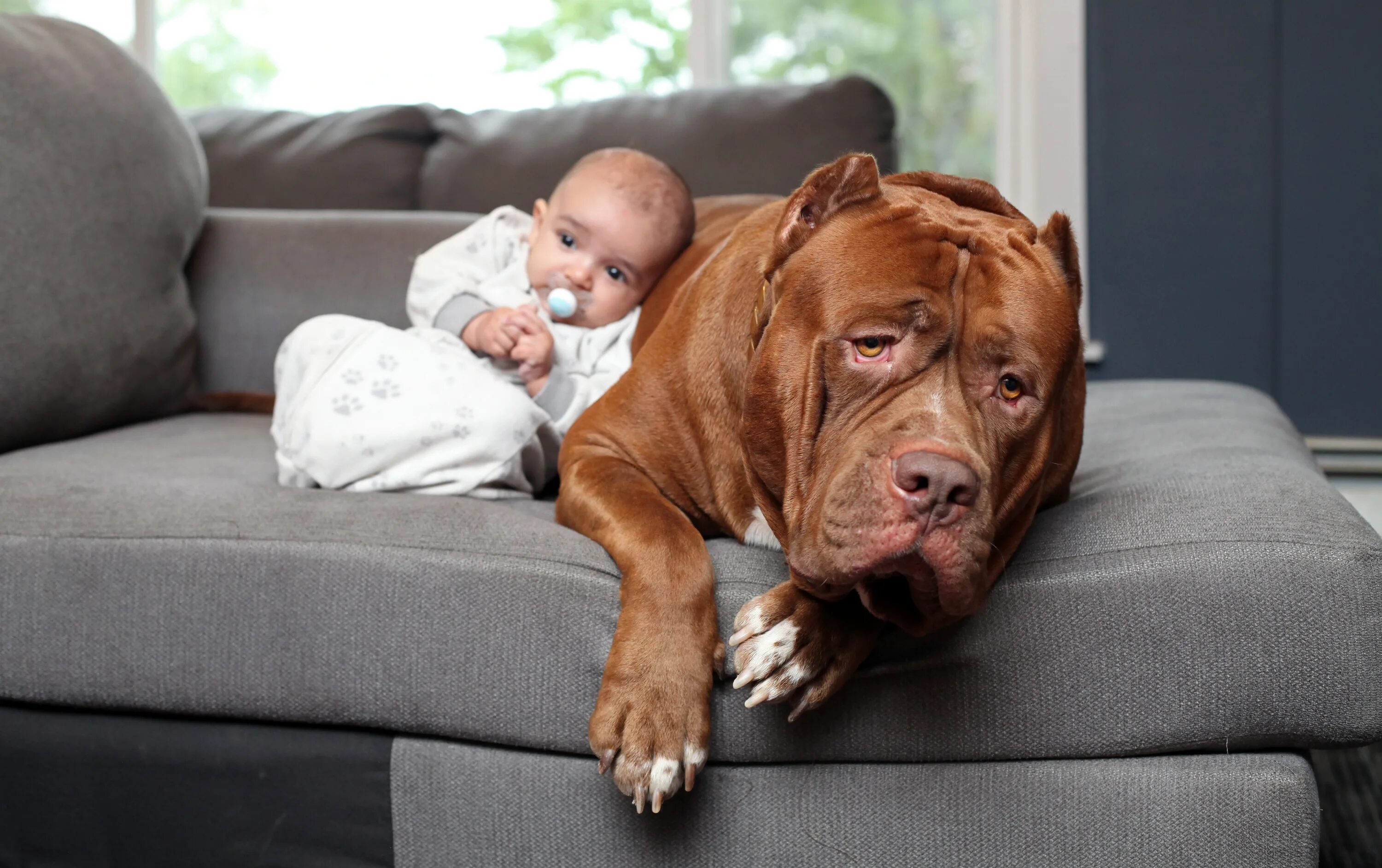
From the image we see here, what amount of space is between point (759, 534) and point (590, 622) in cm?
25

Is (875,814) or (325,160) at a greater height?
(325,160)

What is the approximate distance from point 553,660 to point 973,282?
0.60 metres

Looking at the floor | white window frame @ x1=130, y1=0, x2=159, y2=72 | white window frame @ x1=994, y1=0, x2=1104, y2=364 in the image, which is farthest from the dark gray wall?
white window frame @ x1=130, y1=0, x2=159, y2=72

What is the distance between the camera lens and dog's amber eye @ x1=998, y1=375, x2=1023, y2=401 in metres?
1.18

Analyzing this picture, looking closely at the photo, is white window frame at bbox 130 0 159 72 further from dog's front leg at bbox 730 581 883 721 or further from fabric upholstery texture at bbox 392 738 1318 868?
dog's front leg at bbox 730 581 883 721

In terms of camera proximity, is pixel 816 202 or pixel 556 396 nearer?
pixel 816 202

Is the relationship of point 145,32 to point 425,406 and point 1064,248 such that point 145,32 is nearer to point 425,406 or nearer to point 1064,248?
point 425,406

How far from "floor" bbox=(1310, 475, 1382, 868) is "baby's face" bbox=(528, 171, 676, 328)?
124cm

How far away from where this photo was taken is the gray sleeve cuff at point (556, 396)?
1.89m

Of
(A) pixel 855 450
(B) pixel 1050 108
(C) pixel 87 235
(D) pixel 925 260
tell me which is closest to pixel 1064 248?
(D) pixel 925 260

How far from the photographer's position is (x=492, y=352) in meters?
1.89

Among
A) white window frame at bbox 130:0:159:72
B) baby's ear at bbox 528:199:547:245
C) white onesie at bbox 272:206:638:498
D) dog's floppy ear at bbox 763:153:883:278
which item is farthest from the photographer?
white window frame at bbox 130:0:159:72

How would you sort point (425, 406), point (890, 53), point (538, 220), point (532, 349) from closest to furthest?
point (425, 406) < point (532, 349) < point (538, 220) < point (890, 53)

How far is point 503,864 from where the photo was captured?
1332mm
